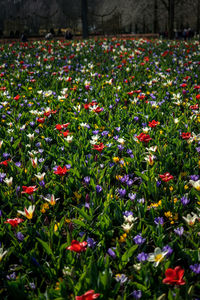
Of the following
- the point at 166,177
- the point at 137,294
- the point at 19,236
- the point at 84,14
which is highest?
the point at 84,14

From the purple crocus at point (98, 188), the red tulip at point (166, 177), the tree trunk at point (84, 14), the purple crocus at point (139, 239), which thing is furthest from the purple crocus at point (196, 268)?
the tree trunk at point (84, 14)

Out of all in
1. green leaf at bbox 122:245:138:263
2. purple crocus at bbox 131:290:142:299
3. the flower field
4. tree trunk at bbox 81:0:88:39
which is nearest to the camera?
purple crocus at bbox 131:290:142:299

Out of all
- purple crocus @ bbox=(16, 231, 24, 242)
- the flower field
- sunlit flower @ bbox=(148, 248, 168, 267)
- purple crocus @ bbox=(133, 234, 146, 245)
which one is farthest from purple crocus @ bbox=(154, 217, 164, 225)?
purple crocus @ bbox=(16, 231, 24, 242)

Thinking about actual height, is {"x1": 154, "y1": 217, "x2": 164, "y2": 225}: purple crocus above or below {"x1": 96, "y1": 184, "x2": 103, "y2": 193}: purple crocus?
below

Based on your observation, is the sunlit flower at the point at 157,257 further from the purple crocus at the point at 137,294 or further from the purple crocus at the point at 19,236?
the purple crocus at the point at 19,236

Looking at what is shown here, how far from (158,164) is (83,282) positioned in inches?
56.2

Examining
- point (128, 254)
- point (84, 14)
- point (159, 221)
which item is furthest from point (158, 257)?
point (84, 14)

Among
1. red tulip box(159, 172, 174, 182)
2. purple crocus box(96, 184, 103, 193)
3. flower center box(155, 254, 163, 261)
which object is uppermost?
red tulip box(159, 172, 174, 182)

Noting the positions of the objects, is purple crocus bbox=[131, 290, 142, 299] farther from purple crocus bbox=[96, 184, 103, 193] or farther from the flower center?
purple crocus bbox=[96, 184, 103, 193]

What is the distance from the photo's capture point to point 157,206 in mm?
1946

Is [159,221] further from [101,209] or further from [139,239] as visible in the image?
[101,209]

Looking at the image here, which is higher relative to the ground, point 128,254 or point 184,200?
point 184,200

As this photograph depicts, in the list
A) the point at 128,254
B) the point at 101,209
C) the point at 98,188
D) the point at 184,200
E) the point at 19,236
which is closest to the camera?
the point at 128,254

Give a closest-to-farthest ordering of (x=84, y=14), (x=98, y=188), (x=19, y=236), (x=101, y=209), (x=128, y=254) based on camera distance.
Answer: (x=128, y=254)
(x=19, y=236)
(x=101, y=209)
(x=98, y=188)
(x=84, y=14)
